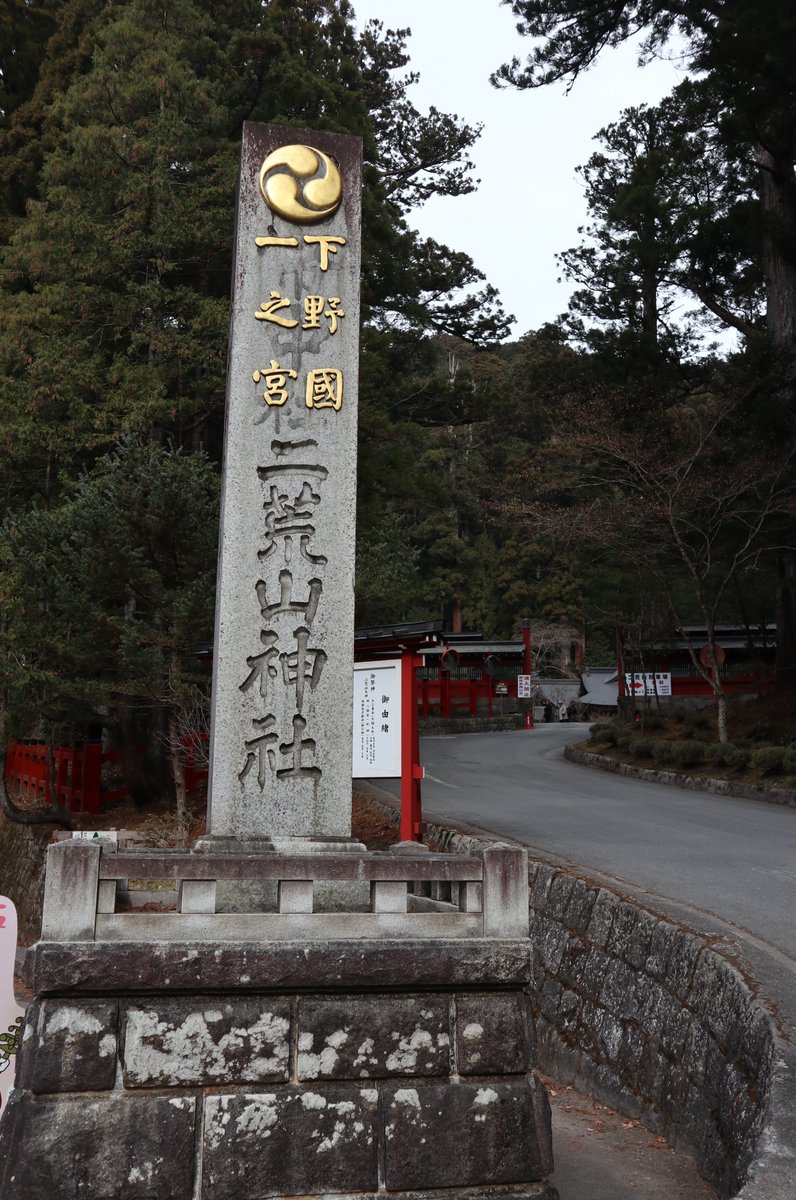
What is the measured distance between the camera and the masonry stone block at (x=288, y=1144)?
3797 millimetres

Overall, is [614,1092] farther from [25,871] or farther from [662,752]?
[662,752]

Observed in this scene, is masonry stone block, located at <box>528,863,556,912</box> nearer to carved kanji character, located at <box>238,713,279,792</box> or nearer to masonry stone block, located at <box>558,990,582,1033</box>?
masonry stone block, located at <box>558,990,582,1033</box>

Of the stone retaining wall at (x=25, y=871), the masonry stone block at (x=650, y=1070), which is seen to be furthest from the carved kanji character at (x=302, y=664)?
the stone retaining wall at (x=25, y=871)

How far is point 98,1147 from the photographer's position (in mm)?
3736

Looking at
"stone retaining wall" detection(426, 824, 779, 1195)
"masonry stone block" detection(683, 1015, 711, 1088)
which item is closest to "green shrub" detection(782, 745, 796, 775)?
"stone retaining wall" detection(426, 824, 779, 1195)

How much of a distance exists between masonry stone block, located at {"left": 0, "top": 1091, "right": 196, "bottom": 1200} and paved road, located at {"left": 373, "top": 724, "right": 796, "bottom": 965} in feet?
11.3

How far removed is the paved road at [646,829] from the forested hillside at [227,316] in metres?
3.28

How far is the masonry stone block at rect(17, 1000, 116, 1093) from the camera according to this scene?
12.4 ft

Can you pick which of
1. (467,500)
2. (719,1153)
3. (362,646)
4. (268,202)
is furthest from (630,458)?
(467,500)

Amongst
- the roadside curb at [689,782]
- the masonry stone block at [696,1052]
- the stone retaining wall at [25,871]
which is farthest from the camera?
the roadside curb at [689,782]

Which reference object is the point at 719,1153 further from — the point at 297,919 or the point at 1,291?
the point at 1,291

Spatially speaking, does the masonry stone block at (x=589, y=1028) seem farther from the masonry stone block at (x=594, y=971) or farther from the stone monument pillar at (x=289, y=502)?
the stone monument pillar at (x=289, y=502)

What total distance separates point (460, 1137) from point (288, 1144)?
0.66 m

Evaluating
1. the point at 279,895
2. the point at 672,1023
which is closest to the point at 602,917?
the point at 672,1023
